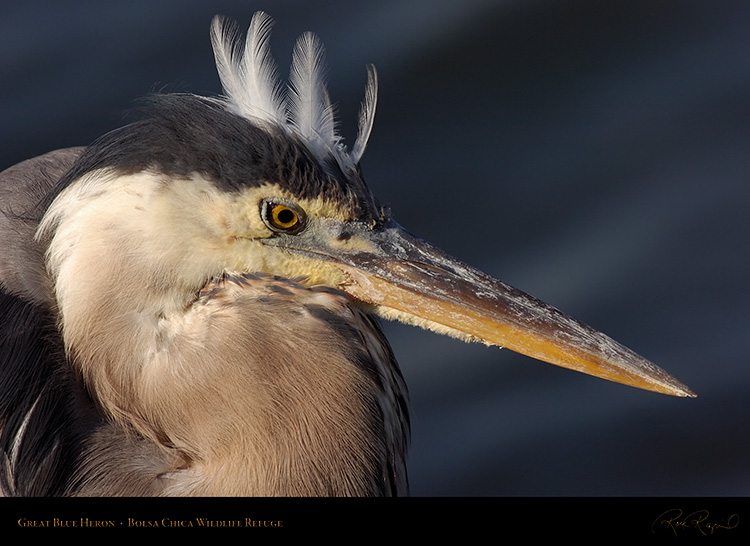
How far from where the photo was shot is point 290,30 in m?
3.69

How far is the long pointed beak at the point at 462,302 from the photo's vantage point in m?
2.04

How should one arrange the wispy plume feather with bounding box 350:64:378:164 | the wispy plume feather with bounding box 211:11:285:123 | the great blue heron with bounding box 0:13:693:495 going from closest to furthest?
1. the great blue heron with bounding box 0:13:693:495
2. the wispy plume feather with bounding box 211:11:285:123
3. the wispy plume feather with bounding box 350:64:378:164

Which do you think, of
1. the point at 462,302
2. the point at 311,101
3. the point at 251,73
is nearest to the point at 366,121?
the point at 311,101

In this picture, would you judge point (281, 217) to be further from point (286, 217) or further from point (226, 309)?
point (226, 309)

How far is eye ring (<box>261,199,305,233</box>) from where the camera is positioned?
6.31 ft

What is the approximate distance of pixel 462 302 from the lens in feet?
6.77

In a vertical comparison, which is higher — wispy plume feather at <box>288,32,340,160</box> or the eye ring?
wispy plume feather at <box>288,32,340,160</box>

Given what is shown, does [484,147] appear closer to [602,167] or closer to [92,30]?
[602,167]

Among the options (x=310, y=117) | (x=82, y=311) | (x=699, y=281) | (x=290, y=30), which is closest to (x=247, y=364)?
(x=82, y=311)

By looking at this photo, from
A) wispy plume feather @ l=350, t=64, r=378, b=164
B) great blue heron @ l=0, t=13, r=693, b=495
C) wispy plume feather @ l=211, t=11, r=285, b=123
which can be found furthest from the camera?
wispy plume feather @ l=350, t=64, r=378, b=164
